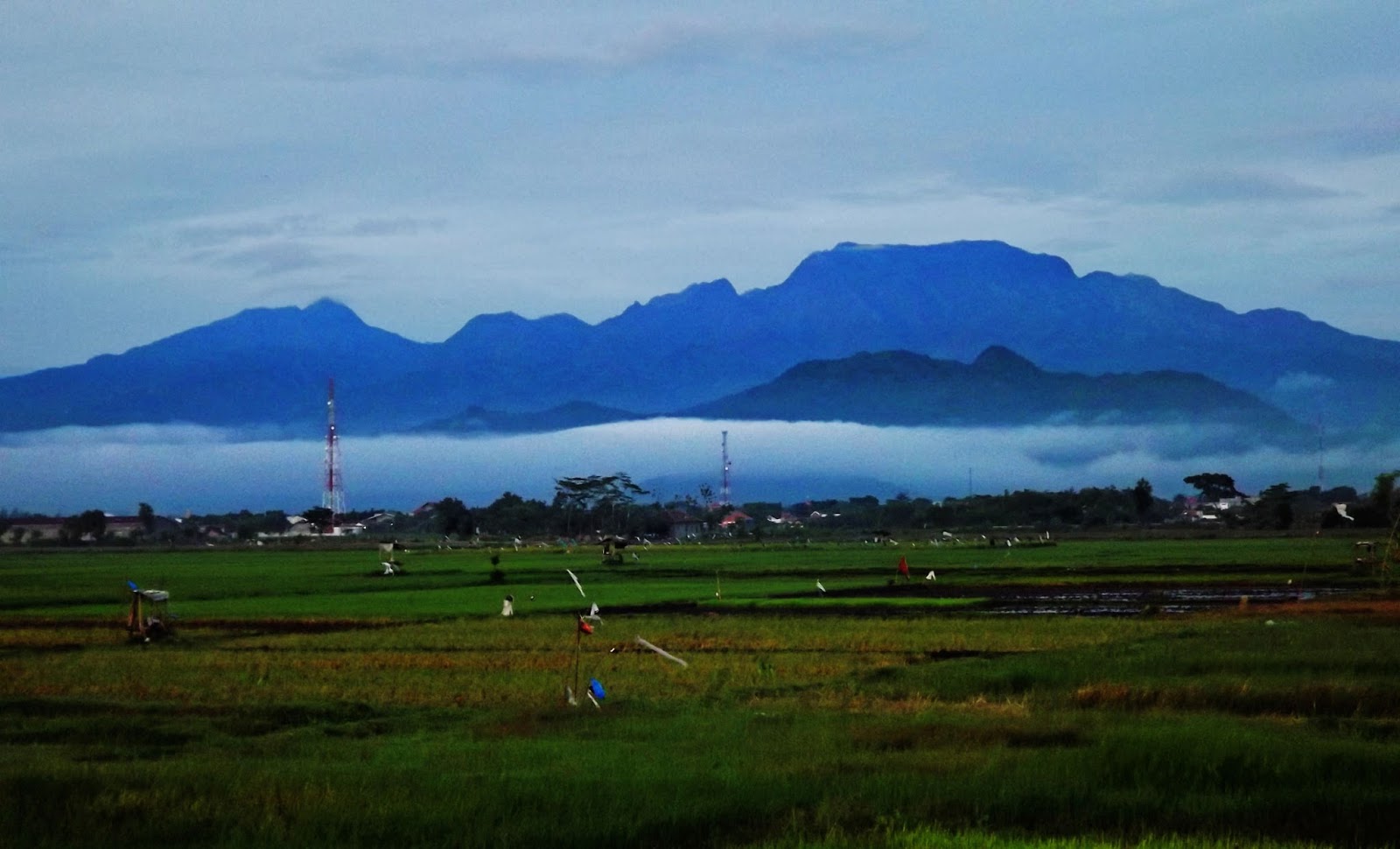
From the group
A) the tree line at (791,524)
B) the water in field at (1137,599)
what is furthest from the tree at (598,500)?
the water in field at (1137,599)

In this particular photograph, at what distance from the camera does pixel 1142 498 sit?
146 metres

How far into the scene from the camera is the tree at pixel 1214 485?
16462 centimetres

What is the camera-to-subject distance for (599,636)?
93.6 feet

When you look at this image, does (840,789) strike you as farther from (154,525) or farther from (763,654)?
(154,525)

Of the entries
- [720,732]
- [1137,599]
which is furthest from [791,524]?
[720,732]

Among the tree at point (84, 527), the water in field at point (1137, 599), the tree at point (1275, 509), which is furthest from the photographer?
the tree at point (84, 527)

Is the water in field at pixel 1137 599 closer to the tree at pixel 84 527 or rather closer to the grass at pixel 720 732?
the grass at pixel 720 732

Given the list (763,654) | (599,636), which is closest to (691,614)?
(599,636)

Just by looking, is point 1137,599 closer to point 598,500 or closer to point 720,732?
point 720,732

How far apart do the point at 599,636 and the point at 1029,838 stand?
1778 centimetres

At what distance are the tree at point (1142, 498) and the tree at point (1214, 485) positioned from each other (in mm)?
15904

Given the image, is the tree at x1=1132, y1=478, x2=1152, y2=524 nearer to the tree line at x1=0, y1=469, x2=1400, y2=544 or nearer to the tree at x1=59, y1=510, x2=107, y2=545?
the tree line at x1=0, y1=469, x2=1400, y2=544

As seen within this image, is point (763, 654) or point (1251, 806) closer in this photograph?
point (1251, 806)

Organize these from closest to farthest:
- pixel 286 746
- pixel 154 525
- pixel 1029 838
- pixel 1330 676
Answer: pixel 1029 838 < pixel 286 746 < pixel 1330 676 < pixel 154 525
